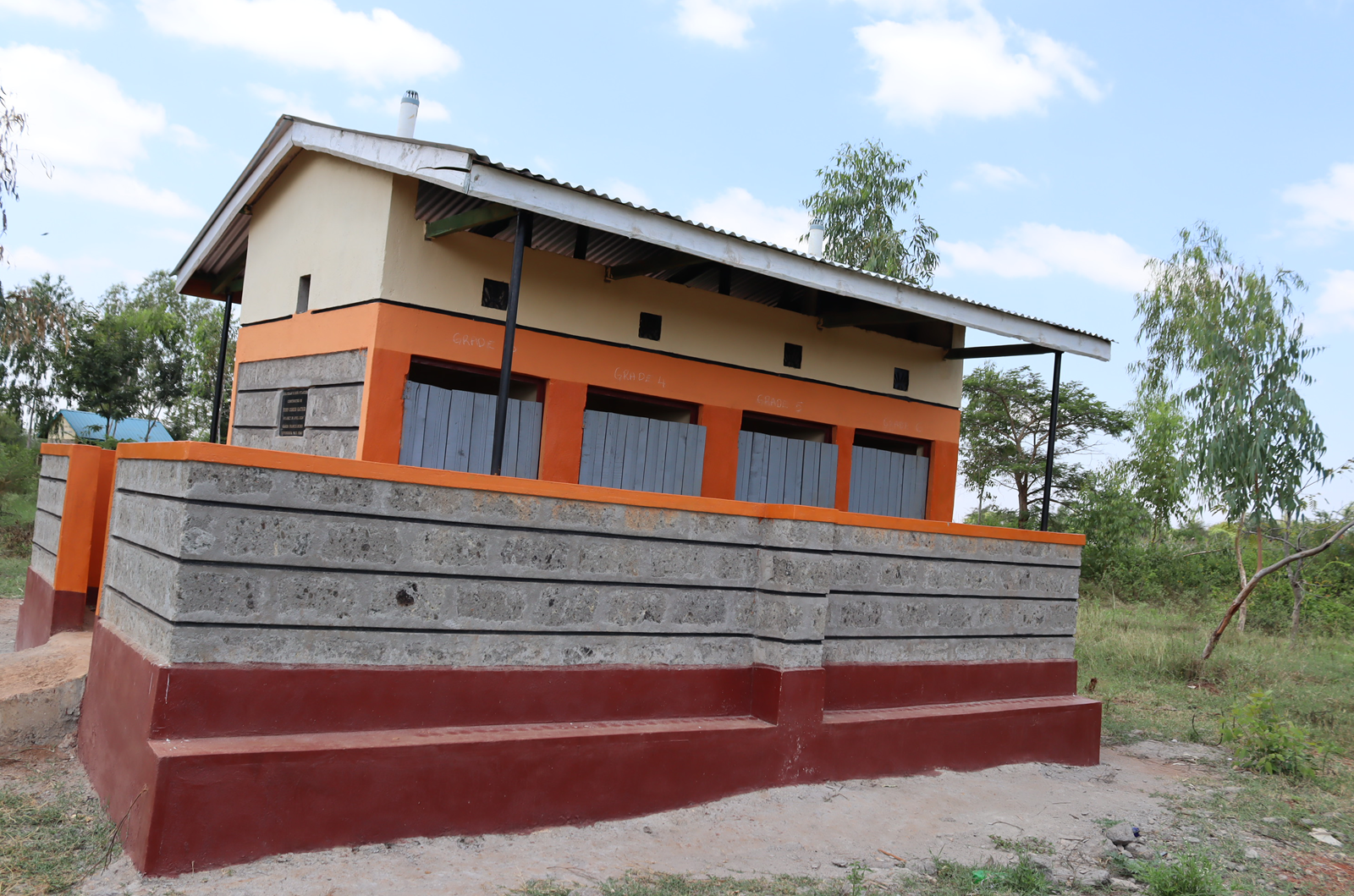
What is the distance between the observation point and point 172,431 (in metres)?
34.0

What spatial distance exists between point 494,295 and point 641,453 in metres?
1.95

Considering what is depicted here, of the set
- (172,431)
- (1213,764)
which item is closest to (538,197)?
(1213,764)

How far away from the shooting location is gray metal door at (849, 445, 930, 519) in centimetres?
1043

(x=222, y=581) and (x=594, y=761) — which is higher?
(x=222, y=581)

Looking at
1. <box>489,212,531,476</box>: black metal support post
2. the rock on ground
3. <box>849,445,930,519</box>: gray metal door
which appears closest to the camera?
<box>489,212,531,476</box>: black metal support post

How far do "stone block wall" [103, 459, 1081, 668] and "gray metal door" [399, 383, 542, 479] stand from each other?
75.8 inches

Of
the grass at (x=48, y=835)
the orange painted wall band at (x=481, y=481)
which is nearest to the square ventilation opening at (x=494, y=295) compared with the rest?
the orange painted wall band at (x=481, y=481)

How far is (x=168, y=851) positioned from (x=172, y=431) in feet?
109

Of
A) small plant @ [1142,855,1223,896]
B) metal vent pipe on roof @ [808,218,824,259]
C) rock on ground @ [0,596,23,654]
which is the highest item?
metal vent pipe on roof @ [808,218,824,259]

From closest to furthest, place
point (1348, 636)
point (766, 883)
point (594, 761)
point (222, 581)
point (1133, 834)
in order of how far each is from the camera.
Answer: point (222, 581) < point (766, 883) < point (594, 761) < point (1133, 834) < point (1348, 636)

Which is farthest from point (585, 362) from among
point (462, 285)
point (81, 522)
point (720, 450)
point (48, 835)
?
point (48, 835)

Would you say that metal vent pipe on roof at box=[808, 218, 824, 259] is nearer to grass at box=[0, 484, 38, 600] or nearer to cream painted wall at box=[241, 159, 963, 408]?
cream painted wall at box=[241, 159, 963, 408]

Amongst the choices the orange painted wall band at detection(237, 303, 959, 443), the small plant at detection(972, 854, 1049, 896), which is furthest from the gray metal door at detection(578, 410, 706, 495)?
the small plant at detection(972, 854, 1049, 896)

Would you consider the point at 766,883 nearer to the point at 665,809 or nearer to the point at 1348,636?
the point at 665,809
